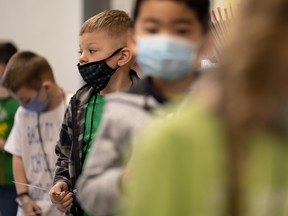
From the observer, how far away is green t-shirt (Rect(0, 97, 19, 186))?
289 cm

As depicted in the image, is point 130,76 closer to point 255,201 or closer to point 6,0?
point 255,201

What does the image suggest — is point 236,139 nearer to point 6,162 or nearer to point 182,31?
point 182,31

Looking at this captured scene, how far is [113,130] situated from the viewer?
3.74ft

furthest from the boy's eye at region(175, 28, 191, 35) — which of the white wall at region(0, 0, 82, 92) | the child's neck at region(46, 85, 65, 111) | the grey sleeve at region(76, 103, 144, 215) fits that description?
the white wall at region(0, 0, 82, 92)

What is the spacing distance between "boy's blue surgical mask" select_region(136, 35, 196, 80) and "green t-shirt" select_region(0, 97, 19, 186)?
6.18ft

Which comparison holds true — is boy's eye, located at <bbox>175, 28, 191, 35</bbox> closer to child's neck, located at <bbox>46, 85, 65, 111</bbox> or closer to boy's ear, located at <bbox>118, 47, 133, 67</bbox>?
boy's ear, located at <bbox>118, 47, 133, 67</bbox>

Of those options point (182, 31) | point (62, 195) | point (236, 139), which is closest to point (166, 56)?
point (182, 31)

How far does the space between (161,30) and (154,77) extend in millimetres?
115

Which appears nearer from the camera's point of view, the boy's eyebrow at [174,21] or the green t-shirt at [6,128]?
the boy's eyebrow at [174,21]

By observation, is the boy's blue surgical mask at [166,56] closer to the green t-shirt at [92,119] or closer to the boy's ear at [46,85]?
the green t-shirt at [92,119]

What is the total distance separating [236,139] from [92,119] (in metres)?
1.04

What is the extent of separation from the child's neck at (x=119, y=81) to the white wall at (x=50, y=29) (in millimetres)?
2137

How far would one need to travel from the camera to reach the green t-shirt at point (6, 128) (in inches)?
114

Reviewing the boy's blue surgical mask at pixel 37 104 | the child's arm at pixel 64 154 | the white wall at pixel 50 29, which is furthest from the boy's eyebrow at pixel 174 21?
the white wall at pixel 50 29
